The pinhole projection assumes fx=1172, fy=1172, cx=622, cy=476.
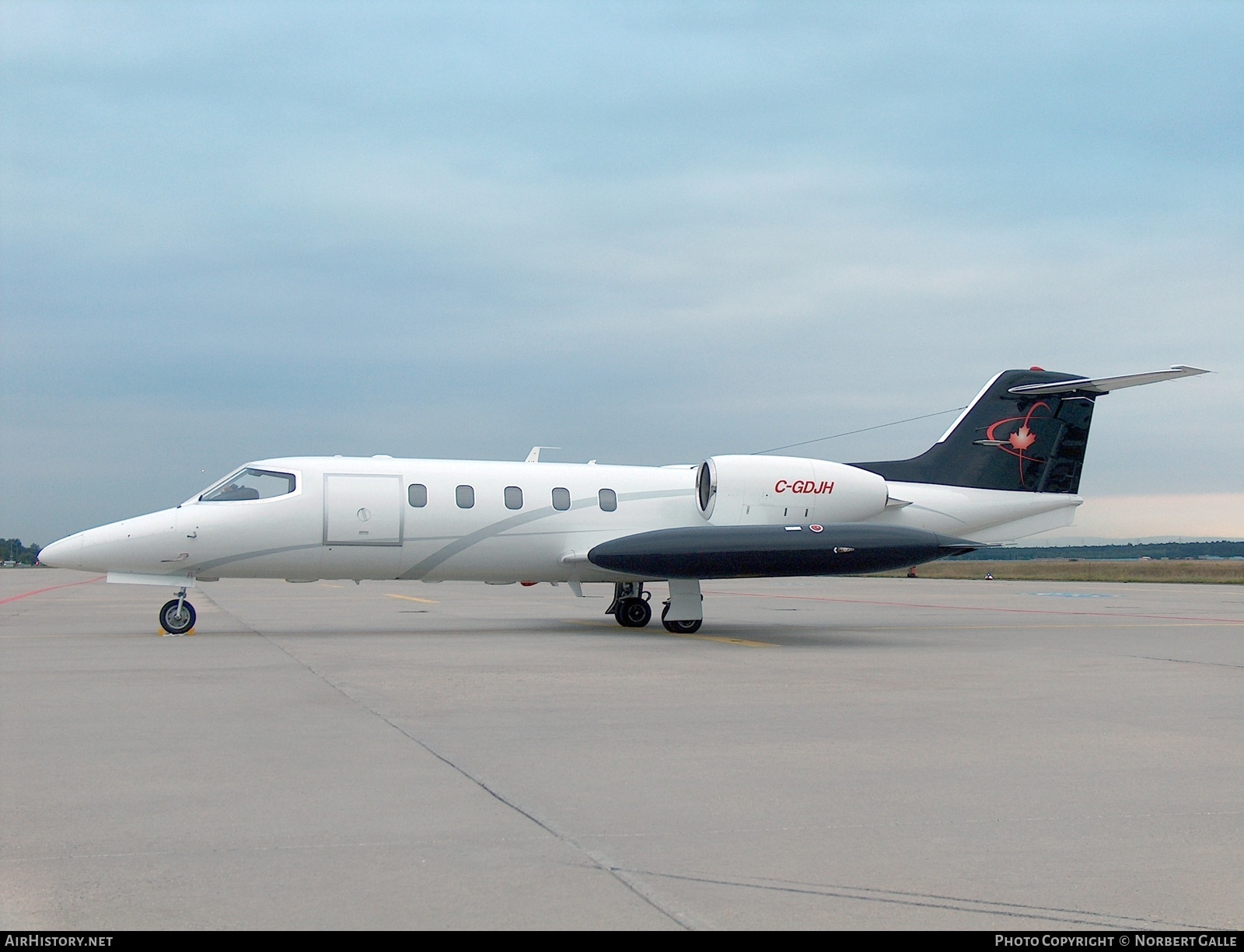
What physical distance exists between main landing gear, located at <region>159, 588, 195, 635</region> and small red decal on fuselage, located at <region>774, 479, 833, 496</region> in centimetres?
942

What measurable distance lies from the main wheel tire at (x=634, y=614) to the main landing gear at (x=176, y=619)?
23.7ft

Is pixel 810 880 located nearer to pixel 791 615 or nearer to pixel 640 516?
pixel 640 516

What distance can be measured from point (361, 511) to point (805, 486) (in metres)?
7.29

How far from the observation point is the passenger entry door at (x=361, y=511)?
17.9 meters

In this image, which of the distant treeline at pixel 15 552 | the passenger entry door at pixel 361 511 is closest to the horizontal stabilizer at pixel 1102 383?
the passenger entry door at pixel 361 511

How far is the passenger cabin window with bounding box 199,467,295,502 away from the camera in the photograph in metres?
17.7

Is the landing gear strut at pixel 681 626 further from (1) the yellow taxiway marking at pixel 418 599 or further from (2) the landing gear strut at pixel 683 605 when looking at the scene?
(1) the yellow taxiway marking at pixel 418 599

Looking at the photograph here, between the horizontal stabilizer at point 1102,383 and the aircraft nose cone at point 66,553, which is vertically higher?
the horizontal stabilizer at point 1102,383

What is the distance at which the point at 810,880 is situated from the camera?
4902 millimetres

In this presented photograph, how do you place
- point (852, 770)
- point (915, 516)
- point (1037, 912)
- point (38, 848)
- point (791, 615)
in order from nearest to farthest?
point (1037, 912) → point (38, 848) → point (852, 770) → point (915, 516) → point (791, 615)

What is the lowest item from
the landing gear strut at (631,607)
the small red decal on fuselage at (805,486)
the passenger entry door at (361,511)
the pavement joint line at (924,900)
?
the pavement joint line at (924,900)

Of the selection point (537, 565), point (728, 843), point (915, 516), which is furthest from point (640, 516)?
point (728, 843)

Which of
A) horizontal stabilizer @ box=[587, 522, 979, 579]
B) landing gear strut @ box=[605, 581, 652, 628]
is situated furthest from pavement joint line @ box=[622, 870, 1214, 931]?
landing gear strut @ box=[605, 581, 652, 628]

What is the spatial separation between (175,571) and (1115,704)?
43.3 feet
